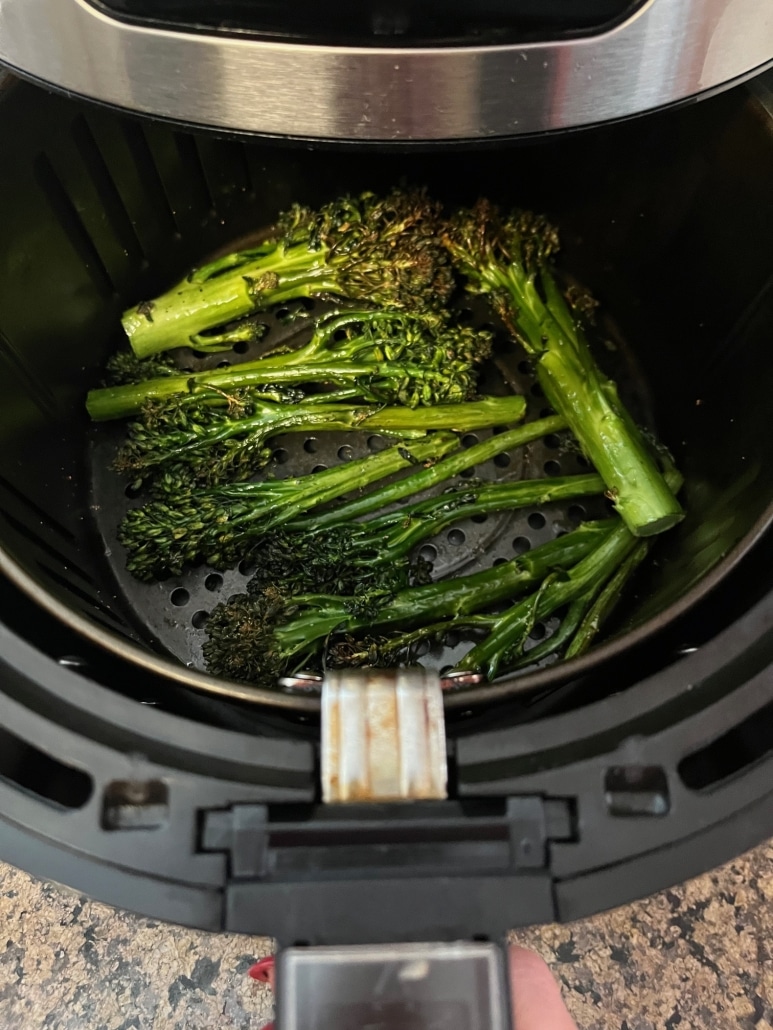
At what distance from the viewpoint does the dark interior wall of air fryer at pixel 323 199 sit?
2.75 ft

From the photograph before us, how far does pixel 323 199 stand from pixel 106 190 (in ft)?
1.04

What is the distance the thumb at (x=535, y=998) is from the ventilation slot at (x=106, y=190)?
3.10 feet

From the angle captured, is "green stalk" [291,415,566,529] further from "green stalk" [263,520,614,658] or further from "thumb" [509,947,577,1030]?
"thumb" [509,947,577,1030]

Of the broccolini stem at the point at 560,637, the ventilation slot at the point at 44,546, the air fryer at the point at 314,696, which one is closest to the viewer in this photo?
the air fryer at the point at 314,696

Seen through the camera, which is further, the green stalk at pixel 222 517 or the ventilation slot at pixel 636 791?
the green stalk at pixel 222 517

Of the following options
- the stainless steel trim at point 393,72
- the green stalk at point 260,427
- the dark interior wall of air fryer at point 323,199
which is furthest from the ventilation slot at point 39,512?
the stainless steel trim at point 393,72

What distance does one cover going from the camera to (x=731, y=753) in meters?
0.59

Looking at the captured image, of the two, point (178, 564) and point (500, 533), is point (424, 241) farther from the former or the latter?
point (178, 564)

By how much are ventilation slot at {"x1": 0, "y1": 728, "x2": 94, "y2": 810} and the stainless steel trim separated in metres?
0.54

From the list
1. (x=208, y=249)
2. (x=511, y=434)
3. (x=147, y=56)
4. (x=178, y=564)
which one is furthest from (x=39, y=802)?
(x=208, y=249)

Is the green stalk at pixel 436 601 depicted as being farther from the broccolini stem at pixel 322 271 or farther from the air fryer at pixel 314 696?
the broccolini stem at pixel 322 271

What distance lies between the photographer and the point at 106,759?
21.0 inches

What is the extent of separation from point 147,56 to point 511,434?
0.60 metres

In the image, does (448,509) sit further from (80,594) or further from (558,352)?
(80,594)
